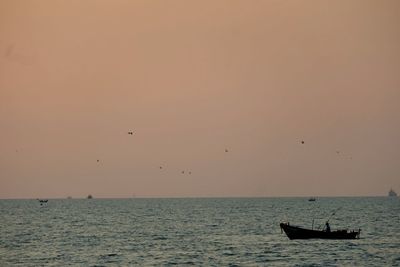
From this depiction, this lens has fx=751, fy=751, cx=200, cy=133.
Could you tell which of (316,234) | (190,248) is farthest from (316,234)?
(190,248)

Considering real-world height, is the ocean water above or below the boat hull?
below

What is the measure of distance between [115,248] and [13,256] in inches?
458

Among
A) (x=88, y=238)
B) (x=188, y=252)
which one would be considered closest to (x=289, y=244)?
(x=188, y=252)

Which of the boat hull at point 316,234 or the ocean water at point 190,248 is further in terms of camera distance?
the boat hull at point 316,234

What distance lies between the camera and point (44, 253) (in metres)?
72.9

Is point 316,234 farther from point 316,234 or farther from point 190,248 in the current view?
point 190,248

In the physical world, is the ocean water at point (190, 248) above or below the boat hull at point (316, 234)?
below

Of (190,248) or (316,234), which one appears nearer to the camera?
(190,248)

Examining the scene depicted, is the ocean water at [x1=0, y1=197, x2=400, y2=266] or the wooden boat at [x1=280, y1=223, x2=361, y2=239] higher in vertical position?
the wooden boat at [x1=280, y1=223, x2=361, y2=239]

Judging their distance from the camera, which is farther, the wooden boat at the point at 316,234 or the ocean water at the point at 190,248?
the wooden boat at the point at 316,234

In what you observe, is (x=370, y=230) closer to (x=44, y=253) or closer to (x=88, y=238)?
(x=88, y=238)

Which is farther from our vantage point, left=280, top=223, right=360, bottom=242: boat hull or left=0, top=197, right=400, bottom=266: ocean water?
left=280, top=223, right=360, bottom=242: boat hull

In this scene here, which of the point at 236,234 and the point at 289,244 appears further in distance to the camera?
the point at 236,234

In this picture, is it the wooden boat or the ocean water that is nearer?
the ocean water
